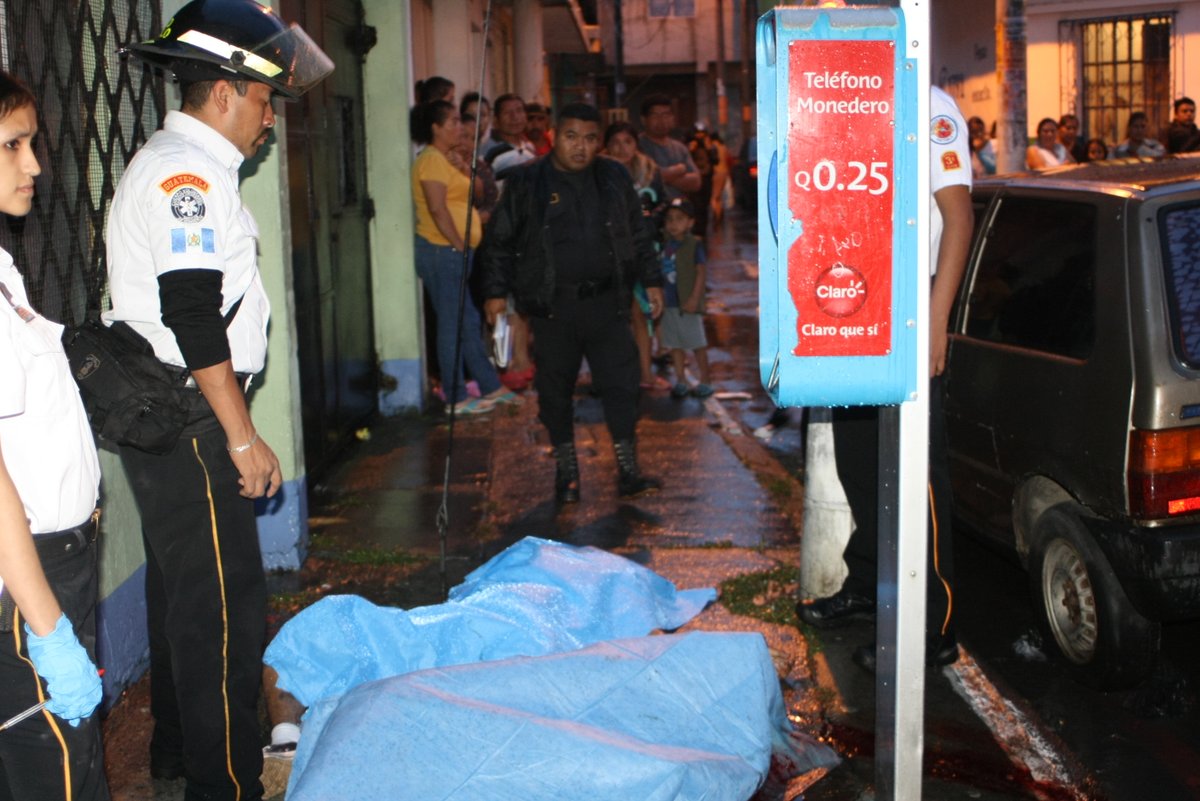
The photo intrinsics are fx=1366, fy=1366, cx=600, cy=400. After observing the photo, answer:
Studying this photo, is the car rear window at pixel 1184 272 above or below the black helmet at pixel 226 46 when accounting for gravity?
below

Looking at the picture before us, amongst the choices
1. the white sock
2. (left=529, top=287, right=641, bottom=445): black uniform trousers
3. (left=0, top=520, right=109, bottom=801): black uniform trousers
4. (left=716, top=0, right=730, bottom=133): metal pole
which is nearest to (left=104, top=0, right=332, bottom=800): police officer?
the white sock

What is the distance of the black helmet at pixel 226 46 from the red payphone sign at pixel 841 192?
1.40 meters

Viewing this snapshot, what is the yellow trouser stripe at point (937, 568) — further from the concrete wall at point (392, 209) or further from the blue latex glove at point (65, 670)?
the concrete wall at point (392, 209)

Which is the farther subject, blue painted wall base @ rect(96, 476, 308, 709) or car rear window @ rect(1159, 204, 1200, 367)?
blue painted wall base @ rect(96, 476, 308, 709)

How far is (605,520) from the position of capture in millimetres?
6664

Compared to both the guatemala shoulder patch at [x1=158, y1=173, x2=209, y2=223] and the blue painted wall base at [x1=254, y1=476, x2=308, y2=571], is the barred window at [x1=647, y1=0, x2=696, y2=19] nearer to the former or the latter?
the blue painted wall base at [x1=254, y1=476, x2=308, y2=571]

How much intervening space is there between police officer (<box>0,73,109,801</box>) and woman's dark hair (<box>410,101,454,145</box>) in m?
6.15

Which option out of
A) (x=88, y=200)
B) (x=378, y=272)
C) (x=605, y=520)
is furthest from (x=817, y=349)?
(x=378, y=272)

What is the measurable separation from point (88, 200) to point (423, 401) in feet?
15.8

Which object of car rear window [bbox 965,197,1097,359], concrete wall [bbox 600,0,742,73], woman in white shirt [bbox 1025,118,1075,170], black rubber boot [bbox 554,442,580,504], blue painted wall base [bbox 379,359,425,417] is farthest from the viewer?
concrete wall [bbox 600,0,742,73]

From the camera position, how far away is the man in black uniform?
682 centimetres

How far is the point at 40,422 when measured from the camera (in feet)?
8.54

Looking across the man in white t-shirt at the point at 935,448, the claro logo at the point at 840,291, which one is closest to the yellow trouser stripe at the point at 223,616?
the claro logo at the point at 840,291

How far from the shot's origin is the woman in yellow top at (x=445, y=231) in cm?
874
